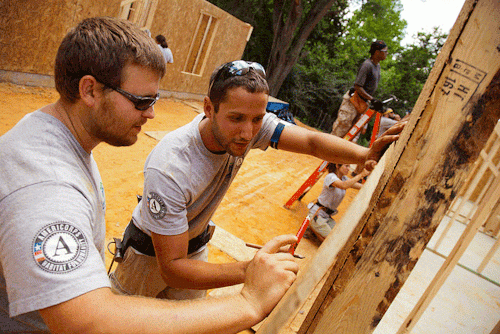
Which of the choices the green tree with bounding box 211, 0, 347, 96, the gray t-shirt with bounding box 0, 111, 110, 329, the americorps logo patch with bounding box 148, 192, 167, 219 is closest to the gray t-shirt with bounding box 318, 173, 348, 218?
the americorps logo patch with bounding box 148, 192, 167, 219

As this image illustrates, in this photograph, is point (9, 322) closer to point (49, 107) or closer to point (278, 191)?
point (49, 107)


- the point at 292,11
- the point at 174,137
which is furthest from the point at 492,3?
the point at 292,11

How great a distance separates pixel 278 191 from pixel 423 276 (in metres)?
3.11

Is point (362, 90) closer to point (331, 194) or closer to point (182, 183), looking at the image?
point (331, 194)

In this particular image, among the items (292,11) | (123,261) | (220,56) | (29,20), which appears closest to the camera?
(123,261)

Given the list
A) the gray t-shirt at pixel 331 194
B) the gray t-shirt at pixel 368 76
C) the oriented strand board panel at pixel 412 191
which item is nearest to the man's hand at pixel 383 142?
the oriented strand board panel at pixel 412 191

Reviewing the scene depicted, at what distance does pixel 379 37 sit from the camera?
29703 mm

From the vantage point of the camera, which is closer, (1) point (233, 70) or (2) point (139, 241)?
(1) point (233, 70)

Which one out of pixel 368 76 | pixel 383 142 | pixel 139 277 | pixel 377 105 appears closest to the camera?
Answer: pixel 383 142

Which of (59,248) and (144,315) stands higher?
(59,248)

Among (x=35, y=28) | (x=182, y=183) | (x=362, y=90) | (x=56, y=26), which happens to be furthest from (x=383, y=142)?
(x=56, y=26)

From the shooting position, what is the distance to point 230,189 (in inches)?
230

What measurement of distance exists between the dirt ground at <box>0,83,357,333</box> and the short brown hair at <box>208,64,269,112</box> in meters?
2.42

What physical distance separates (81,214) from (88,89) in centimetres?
49
